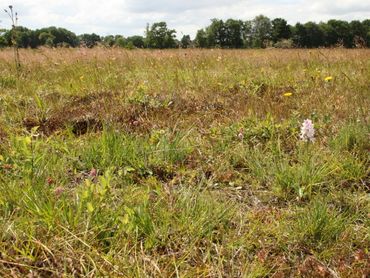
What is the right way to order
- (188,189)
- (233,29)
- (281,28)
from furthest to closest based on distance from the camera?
(233,29), (281,28), (188,189)

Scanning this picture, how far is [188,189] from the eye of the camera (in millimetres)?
2188

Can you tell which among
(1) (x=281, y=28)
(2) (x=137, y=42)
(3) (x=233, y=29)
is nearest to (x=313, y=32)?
(1) (x=281, y=28)

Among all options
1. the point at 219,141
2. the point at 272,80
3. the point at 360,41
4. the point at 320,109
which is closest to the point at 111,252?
the point at 219,141

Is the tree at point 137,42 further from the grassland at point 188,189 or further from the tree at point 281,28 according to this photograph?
the tree at point 281,28

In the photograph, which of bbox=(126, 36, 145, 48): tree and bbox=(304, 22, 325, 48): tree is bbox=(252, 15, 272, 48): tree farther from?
bbox=(126, 36, 145, 48): tree

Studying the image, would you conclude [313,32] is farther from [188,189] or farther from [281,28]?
[188,189]

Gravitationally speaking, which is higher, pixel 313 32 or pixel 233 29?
pixel 233 29

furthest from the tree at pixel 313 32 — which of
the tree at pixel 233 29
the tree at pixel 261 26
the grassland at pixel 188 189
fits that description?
the grassland at pixel 188 189

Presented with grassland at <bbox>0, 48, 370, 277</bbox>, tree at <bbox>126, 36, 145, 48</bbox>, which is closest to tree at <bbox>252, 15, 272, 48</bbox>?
tree at <bbox>126, 36, 145, 48</bbox>

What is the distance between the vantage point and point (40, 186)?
2047 mm

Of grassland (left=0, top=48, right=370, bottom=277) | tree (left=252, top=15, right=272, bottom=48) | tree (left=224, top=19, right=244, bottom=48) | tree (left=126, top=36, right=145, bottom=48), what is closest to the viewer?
grassland (left=0, top=48, right=370, bottom=277)

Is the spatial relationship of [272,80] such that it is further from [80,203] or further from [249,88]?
[80,203]

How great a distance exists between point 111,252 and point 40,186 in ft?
2.09

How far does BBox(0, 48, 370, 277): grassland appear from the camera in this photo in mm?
1693
